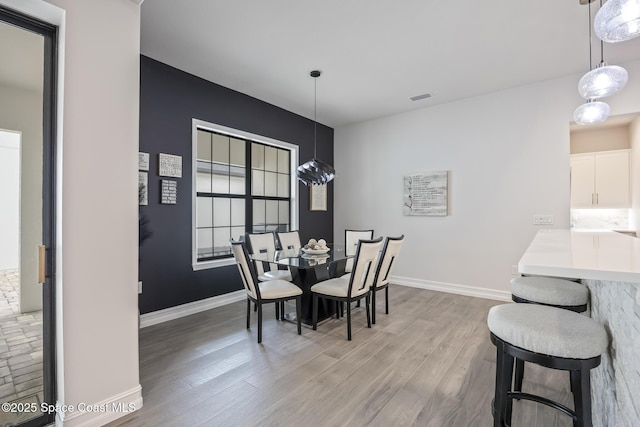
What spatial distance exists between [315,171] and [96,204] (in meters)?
2.02

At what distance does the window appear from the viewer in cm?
388

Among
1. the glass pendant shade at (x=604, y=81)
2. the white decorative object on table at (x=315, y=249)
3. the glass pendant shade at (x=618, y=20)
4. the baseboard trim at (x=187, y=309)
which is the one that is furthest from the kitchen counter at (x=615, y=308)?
the baseboard trim at (x=187, y=309)

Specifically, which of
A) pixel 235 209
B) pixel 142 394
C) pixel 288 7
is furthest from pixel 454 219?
pixel 142 394

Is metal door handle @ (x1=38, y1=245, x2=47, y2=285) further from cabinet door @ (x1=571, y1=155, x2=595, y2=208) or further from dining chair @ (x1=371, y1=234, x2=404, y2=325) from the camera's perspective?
cabinet door @ (x1=571, y1=155, x2=595, y2=208)

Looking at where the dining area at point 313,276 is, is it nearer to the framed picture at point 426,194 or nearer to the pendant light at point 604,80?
the framed picture at point 426,194

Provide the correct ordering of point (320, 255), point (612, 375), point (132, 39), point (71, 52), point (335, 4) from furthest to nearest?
point (320, 255) < point (335, 4) < point (132, 39) < point (71, 52) < point (612, 375)

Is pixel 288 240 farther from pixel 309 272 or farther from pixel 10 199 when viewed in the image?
pixel 10 199

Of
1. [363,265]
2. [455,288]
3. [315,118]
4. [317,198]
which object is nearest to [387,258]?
[363,265]

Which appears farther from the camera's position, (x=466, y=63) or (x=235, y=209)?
(x=235, y=209)

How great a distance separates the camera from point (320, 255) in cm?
337

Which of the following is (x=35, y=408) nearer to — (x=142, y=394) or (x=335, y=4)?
(x=142, y=394)

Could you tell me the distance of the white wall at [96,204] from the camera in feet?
5.29

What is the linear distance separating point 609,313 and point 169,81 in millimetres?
4193

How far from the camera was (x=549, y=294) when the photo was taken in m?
1.78
